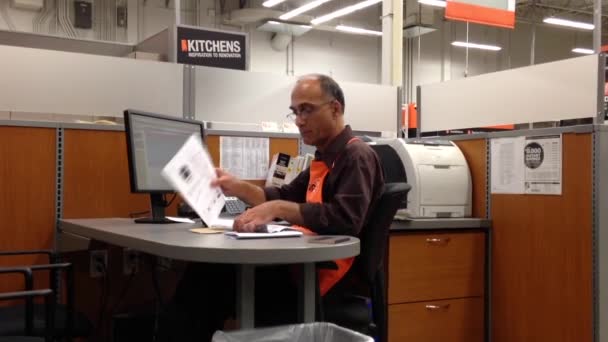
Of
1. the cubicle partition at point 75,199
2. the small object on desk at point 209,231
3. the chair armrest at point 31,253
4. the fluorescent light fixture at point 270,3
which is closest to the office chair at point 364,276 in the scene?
the small object on desk at point 209,231

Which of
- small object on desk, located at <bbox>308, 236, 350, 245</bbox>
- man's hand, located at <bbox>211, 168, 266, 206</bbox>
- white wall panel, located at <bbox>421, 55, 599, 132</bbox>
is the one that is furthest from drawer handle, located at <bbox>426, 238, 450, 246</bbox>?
small object on desk, located at <bbox>308, 236, 350, 245</bbox>

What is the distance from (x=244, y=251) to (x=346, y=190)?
0.52 meters

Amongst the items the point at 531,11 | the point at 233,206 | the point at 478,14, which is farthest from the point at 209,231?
the point at 531,11

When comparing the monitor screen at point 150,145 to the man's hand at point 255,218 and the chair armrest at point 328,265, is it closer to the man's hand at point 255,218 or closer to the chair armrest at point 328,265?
the man's hand at point 255,218

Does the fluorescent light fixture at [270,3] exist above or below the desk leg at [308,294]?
above

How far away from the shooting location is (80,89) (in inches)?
95.4

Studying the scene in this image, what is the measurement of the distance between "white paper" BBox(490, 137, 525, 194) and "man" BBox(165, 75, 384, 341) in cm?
107

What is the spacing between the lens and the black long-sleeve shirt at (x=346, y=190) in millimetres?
1634

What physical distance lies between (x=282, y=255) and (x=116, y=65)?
1576 mm

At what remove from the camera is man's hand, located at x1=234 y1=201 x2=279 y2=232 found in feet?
5.11

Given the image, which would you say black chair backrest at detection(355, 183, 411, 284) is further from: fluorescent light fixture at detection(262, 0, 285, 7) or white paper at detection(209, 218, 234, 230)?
fluorescent light fixture at detection(262, 0, 285, 7)

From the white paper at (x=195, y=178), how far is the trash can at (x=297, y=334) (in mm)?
391

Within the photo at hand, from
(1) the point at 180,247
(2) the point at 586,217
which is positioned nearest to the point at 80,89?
(1) the point at 180,247

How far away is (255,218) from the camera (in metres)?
1.58
